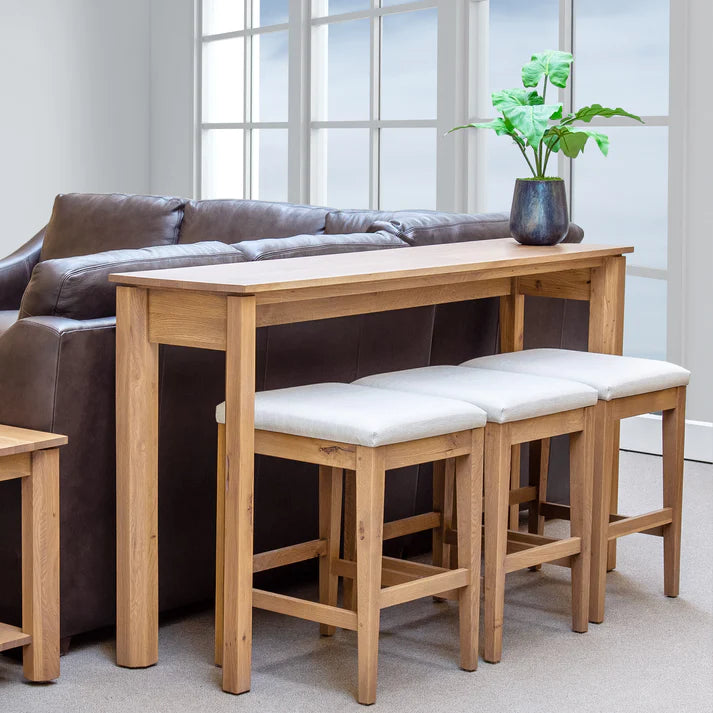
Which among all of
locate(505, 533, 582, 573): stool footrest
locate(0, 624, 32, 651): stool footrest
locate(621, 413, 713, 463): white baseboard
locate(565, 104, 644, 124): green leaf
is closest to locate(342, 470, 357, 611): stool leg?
locate(505, 533, 582, 573): stool footrest

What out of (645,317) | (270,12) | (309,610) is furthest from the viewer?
(270,12)

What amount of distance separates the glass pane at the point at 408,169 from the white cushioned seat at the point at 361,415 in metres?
2.95

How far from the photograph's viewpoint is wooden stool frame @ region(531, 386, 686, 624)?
2.83m

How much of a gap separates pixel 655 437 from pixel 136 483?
262 cm

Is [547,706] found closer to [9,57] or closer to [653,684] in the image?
[653,684]

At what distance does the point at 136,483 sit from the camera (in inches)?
98.5

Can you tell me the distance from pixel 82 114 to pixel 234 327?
4655 millimetres

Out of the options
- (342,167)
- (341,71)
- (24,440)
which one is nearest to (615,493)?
(24,440)

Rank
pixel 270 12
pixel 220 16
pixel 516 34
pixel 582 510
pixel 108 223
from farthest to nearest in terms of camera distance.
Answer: pixel 220 16
pixel 270 12
pixel 516 34
pixel 108 223
pixel 582 510

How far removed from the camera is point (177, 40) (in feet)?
21.9

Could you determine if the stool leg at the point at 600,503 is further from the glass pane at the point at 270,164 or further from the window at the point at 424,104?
the glass pane at the point at 270,164

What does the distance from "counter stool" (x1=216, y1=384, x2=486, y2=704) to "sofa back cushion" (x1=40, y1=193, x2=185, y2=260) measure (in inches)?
76.1

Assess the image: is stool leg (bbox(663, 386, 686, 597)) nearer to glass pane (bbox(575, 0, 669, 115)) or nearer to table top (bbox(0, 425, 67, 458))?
table top (bbox(0, 425, 67, 458))

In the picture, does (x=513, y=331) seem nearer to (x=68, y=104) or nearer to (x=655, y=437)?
(x=655, y=437)
